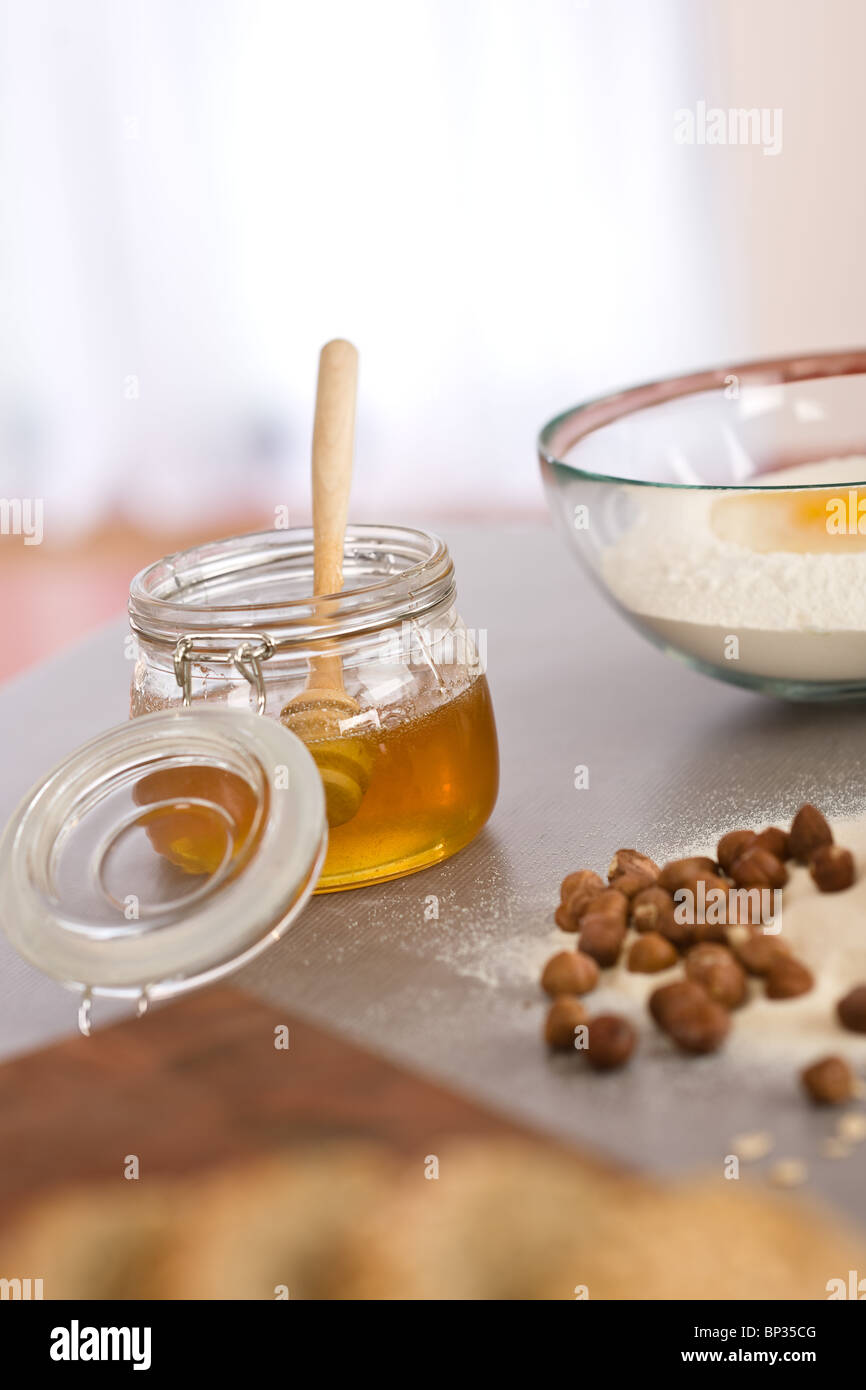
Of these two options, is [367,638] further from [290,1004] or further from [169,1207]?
[169,1207]

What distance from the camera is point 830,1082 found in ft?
1.92

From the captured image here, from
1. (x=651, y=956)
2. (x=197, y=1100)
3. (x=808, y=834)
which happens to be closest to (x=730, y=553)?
(x=808, y=834)

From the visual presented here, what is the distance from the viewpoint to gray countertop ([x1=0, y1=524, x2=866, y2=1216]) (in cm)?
61

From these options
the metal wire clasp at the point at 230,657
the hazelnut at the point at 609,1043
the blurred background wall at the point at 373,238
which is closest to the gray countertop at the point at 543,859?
the hazelnut at the point at 609,1043

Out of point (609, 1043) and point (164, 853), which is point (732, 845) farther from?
point (164, 853)

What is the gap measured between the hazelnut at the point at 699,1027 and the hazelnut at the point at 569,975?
6cm

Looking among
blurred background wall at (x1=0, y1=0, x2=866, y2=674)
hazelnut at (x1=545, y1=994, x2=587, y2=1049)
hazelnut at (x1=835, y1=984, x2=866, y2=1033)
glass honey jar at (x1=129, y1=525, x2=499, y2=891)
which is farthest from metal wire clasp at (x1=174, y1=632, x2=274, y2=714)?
blurred background wall at (x1=0, y1=0, x2=866, y2=674)

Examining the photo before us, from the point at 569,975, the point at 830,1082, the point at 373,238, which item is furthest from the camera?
the point at 373,238

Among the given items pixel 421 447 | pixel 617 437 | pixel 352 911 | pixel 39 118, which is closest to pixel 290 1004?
pixel 352 911

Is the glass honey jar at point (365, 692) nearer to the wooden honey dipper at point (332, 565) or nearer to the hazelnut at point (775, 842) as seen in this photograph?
the wooden honey dipper at point (332, 565)

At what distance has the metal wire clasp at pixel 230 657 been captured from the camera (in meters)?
→ 0.78

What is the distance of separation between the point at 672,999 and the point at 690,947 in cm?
7

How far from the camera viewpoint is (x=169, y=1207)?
23.4 inches

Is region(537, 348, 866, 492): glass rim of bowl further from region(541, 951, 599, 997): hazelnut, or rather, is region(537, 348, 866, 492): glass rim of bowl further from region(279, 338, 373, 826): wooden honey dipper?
region(541, 951, 599, 997): hazelnut
